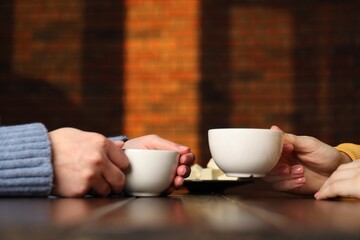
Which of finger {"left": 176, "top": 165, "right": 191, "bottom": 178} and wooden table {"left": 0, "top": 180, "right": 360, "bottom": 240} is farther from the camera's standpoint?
finger {"left": 176, "top": 165, "right": 191, "bottom": 178}

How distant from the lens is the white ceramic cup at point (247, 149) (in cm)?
81

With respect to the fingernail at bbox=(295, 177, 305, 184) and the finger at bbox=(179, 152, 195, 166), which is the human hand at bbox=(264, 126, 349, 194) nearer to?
the fingernail at bbox=(295, 177, 305, 184)

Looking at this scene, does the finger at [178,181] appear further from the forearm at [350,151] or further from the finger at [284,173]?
the forearm at [350,151]

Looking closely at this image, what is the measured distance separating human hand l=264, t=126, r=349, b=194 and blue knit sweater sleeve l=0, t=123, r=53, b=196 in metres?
0.41

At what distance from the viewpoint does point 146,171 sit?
33.4 inches

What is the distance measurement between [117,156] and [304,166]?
1.25 feet

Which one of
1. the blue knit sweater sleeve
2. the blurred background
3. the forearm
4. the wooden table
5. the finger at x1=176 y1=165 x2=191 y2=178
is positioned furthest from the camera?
the blurred background

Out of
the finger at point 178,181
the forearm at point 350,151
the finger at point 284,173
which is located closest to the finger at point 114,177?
the finger at point 178,181

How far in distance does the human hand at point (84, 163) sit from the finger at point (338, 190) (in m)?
0.32

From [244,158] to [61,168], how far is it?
0.93ft

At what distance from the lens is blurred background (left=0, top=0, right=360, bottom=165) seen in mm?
3557

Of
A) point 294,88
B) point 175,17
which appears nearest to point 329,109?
point 294,88

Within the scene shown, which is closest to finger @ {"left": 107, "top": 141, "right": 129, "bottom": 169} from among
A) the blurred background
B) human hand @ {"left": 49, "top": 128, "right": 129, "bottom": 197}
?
human hand @ {"left": 49, "top": 128, "right": 129, "bottom": 197}

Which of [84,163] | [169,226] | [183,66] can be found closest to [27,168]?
[84,163]
